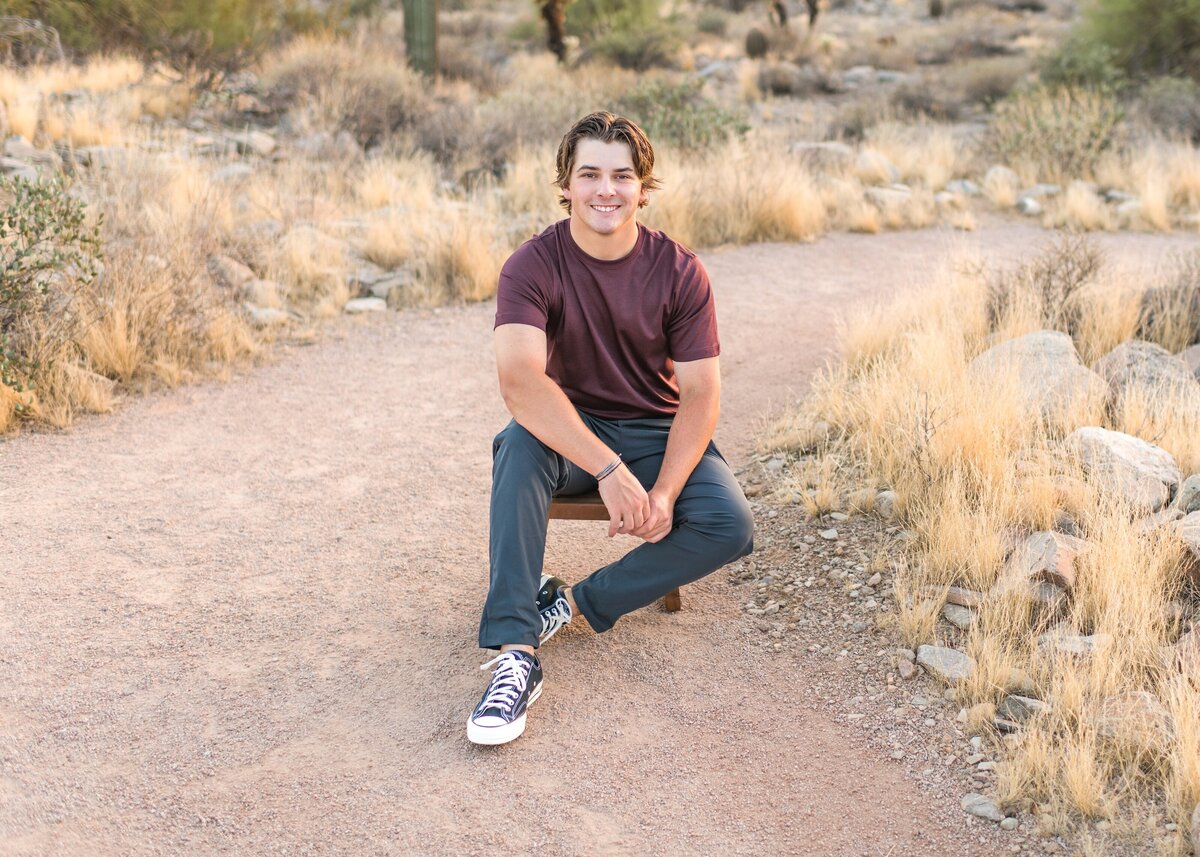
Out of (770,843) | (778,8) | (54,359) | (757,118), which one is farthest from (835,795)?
(778,8)

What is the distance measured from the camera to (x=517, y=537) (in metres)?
3.12

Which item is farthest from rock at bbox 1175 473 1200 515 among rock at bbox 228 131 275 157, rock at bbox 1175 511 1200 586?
rock at bbox 228 131 275 157

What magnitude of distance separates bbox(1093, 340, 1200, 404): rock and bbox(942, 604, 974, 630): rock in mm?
1606

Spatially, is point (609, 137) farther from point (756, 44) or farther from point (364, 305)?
point (756, 44)

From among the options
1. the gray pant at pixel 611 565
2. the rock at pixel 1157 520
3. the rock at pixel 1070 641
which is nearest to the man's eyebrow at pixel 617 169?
the gray pant at pixel 611 565

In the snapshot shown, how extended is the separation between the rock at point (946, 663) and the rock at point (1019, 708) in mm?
137

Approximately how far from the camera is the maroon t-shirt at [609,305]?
3.33m

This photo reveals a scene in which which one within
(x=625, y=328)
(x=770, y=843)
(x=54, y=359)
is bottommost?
(x=770, y=843)

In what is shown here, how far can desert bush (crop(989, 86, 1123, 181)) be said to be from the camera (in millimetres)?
10445

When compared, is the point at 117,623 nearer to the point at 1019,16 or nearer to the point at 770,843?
the point at 770,843

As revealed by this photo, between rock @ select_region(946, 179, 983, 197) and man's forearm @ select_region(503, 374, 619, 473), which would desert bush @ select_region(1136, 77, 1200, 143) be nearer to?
rock @ select_region(946, 179, 983, 197)

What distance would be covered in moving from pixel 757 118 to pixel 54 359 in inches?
444

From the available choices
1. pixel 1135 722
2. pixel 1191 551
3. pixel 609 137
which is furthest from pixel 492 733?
pixel 1191 551

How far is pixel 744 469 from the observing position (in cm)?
475
